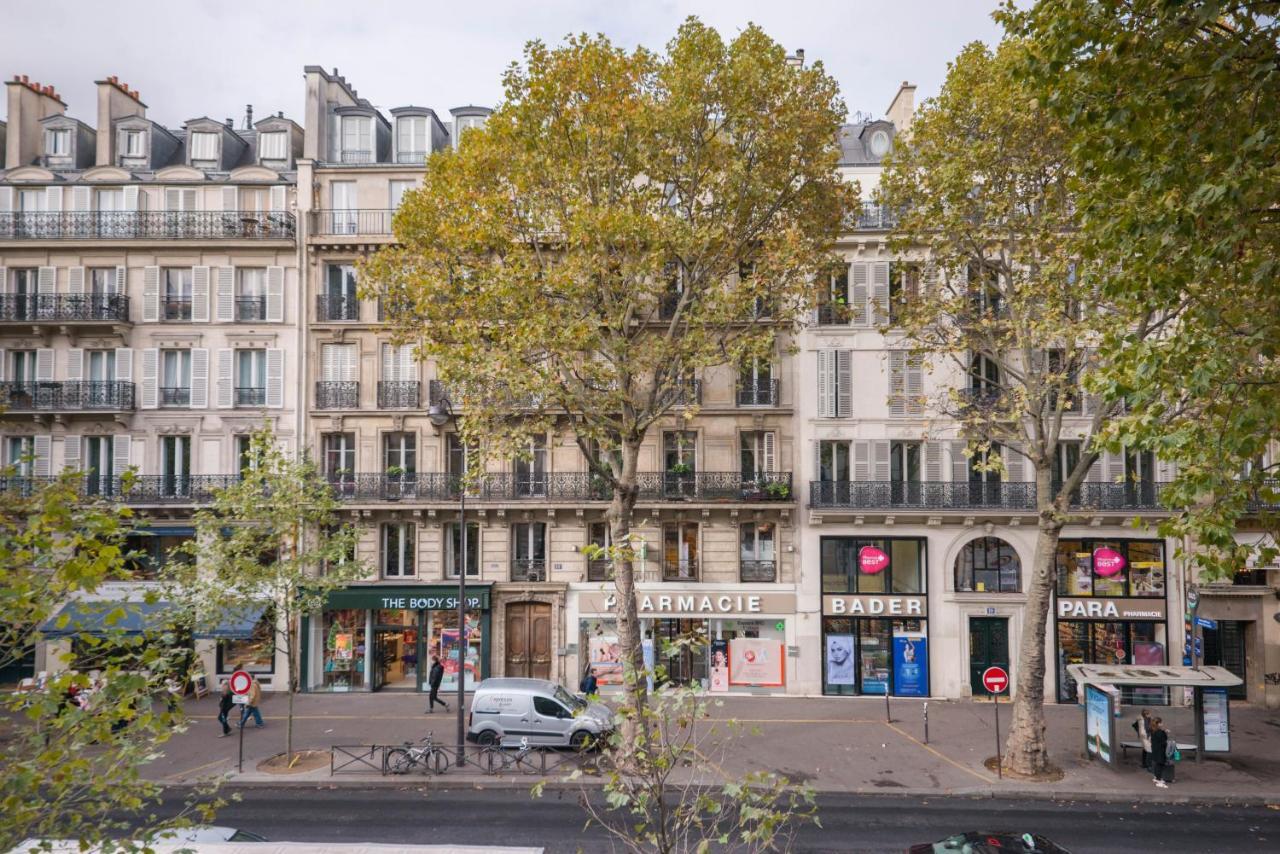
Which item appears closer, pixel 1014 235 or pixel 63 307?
pixel 1014 235

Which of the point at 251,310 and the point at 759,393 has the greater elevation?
A: the point at 251,310

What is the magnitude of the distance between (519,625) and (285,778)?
956 centimetres

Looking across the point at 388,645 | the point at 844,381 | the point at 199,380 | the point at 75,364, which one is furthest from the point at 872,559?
the point at 75,364

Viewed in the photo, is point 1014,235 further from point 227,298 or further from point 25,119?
point 25,119

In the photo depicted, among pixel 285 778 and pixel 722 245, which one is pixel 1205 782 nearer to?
pixel 722 245

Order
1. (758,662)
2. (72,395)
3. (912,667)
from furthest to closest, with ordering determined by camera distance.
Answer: (72,395) → (758,662) → (912,667)

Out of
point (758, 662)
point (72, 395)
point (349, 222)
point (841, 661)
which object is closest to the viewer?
point (841, 661)

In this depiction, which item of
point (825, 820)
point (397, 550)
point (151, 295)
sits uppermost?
point (151, 295)

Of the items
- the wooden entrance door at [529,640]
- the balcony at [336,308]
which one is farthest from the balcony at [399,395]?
the wooden entrance door at [529,640]

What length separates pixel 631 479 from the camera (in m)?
18.1

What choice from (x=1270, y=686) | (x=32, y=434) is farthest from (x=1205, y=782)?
(x=32, y=434)

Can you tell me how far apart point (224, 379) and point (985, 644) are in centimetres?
2528

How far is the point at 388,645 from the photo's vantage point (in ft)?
86.0

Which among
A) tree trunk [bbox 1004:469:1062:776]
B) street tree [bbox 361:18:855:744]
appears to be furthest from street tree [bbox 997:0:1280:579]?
street tree [bbox 361:18:855:744]
